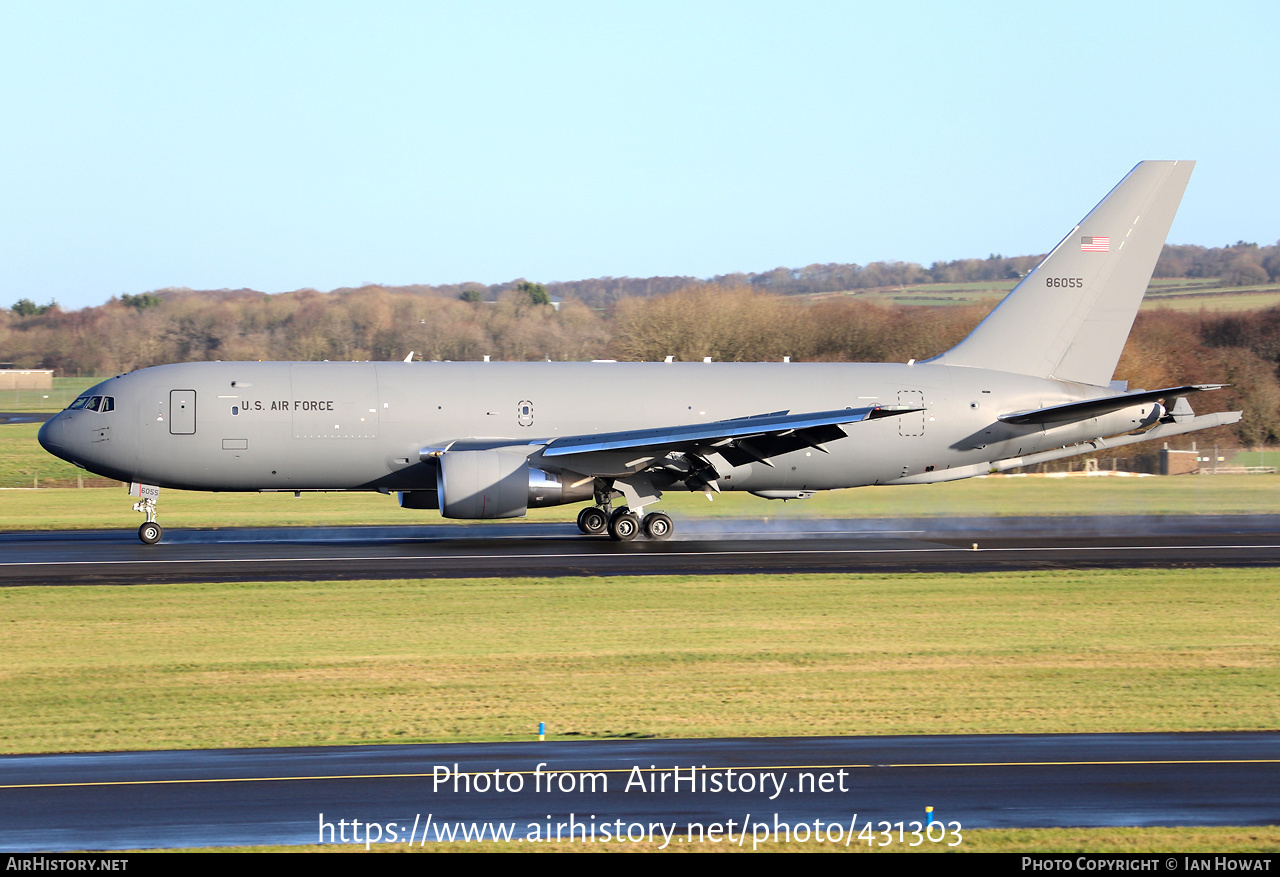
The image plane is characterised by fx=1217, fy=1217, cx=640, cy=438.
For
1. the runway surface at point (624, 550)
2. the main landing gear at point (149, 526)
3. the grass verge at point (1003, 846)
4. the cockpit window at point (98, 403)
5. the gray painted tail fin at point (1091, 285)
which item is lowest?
the runway surface at point (624, 550)

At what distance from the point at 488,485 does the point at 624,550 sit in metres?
3.71

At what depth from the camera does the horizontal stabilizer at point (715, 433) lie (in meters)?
29.2

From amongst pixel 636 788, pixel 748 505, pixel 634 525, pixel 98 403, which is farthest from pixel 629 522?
pixel 636 788

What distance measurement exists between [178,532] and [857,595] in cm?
2114

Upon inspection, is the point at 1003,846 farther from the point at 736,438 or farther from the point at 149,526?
the point at 149,526

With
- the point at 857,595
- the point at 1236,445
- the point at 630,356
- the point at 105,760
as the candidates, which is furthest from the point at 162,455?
the point at 1236,445

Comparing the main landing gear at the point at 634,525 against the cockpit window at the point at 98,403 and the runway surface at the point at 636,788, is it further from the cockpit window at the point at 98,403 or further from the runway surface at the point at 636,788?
the runway surface at the point at 636,788

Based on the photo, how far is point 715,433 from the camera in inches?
1162

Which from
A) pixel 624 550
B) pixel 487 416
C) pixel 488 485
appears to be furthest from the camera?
pixel 487 416

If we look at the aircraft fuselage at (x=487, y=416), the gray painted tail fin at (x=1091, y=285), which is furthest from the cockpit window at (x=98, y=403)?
the gray painted tail fin at (x=1091, y=285)

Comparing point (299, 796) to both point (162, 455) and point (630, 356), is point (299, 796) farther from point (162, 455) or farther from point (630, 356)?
point (630, 356)

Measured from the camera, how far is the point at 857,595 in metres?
22.6

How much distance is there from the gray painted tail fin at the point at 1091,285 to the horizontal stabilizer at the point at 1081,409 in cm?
175

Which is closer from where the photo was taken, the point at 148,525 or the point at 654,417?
the point at 148,525
